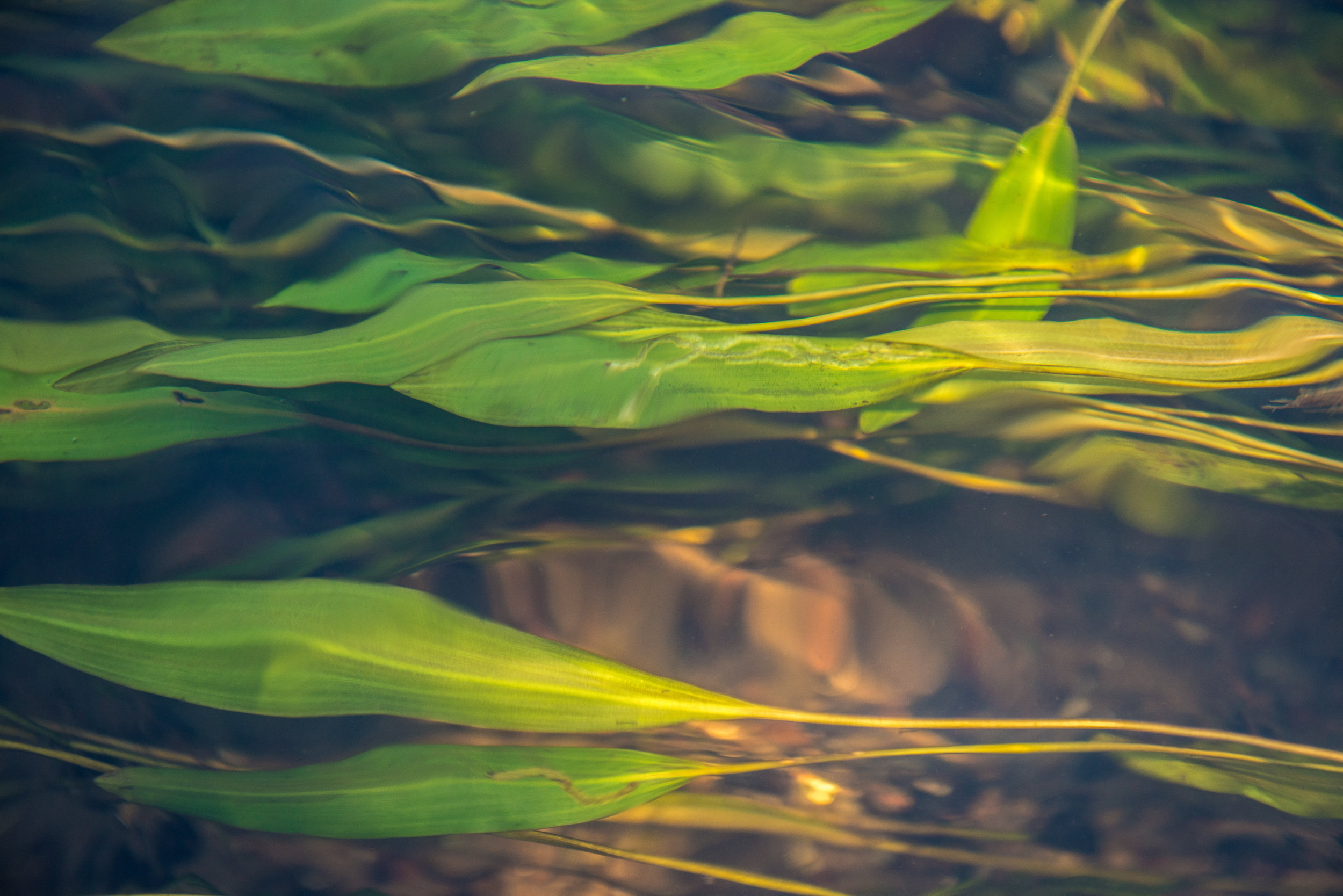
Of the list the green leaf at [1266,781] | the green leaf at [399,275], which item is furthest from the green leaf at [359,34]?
the green leaf at [1266,781]

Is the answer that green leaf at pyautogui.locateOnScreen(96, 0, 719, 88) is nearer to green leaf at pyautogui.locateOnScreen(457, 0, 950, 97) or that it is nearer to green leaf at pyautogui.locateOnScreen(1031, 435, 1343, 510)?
green leaf at pyautogui.locateOnScreen(457, 0, 950, 97)

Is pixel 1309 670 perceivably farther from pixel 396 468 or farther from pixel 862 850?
pixel 396 468

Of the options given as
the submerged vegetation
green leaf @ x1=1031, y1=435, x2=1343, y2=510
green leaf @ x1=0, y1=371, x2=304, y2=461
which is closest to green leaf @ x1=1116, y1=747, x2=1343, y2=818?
the submerged vegetation

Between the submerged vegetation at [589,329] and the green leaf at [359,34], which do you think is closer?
the submerged vegetation at [589,329]

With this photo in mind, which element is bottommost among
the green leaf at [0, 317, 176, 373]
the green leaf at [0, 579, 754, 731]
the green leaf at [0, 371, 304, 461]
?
the green leaf at [0, 579, 754, 731]

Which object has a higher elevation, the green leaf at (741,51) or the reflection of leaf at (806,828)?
the green leaf at (741,51)

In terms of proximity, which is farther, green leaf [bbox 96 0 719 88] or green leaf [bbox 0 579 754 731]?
green leaf [bbox 96 0 719 88]

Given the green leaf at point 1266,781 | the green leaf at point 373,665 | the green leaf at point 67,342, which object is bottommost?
the green leaf at point 1266,781

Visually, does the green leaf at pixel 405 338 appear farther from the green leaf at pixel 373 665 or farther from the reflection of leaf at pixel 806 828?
the reflection of leaf at pixel 806 828
